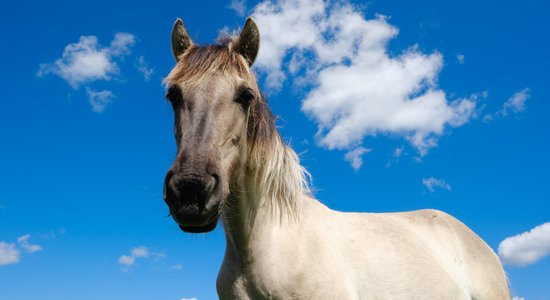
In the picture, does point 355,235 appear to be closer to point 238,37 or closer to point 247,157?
point 247,157

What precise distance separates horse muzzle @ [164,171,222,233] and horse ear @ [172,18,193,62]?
2189 mm

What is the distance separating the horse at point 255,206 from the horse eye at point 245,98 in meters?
0.01

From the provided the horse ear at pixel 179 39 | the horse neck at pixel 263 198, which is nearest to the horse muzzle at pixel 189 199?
the horse neck at pixel 263 198

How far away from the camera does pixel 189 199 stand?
11.3 feet

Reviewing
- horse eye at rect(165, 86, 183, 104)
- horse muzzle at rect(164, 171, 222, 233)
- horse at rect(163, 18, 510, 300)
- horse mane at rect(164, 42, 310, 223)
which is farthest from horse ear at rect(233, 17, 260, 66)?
horse muzzle at rect(164, 171, 222, 233)

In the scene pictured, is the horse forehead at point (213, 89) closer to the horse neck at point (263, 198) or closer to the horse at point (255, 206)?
the horse at point (255, 206)

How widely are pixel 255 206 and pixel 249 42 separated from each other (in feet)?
5.77

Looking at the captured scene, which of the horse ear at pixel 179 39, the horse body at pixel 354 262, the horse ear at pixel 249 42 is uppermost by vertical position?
the horse ear at pixel 179 39

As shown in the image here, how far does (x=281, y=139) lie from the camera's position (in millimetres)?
4953

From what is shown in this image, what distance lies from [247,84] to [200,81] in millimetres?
450

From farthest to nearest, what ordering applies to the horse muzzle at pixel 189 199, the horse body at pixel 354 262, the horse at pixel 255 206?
the horse body at pixel 354 262 → the horse at pixel 255 206 → the horse muzzle at pixel 189 199

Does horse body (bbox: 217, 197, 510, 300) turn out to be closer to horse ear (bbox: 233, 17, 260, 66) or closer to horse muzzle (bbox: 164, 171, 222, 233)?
horse muzzle (bbox: 164, 171, 222, 233)

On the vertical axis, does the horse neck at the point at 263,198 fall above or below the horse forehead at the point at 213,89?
below

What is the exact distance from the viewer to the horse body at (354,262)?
4.28 meters
